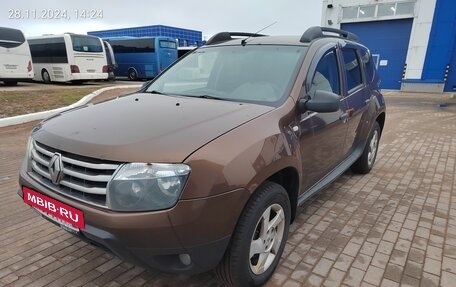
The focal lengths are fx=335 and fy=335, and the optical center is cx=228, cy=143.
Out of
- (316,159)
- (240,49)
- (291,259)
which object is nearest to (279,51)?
(240,49)

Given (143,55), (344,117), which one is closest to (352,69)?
(344,117)

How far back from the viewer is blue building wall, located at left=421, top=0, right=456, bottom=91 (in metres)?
18.1

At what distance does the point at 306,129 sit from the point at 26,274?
7.86 ft

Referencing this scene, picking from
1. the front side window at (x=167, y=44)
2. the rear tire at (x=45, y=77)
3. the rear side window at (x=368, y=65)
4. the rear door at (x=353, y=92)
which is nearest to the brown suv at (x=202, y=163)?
the rear door at (x=353, y=92)

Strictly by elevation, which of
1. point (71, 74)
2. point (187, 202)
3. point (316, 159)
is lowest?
point (71, 74)

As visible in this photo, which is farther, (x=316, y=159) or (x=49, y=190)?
(x=316, y=159)

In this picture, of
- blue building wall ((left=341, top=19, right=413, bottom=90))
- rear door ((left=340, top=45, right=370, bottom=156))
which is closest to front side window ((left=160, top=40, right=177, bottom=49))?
blue building wall ((left=341, top=19, right=413, bottom=90))

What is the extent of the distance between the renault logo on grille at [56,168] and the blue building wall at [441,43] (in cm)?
2154

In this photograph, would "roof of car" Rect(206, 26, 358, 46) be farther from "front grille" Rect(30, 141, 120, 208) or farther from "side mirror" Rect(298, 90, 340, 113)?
"front grille" Rect(30, 141, 120, 208)

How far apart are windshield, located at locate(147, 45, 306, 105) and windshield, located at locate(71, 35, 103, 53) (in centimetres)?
1504

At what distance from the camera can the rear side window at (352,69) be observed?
12.4ft

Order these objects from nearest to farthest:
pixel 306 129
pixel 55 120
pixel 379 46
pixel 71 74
Answer: pixel 55 120 → pixel 306 129 → pixel 71 74 → pixel 379 46

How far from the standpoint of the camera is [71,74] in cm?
1666

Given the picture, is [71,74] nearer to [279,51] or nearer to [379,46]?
[279,51]
